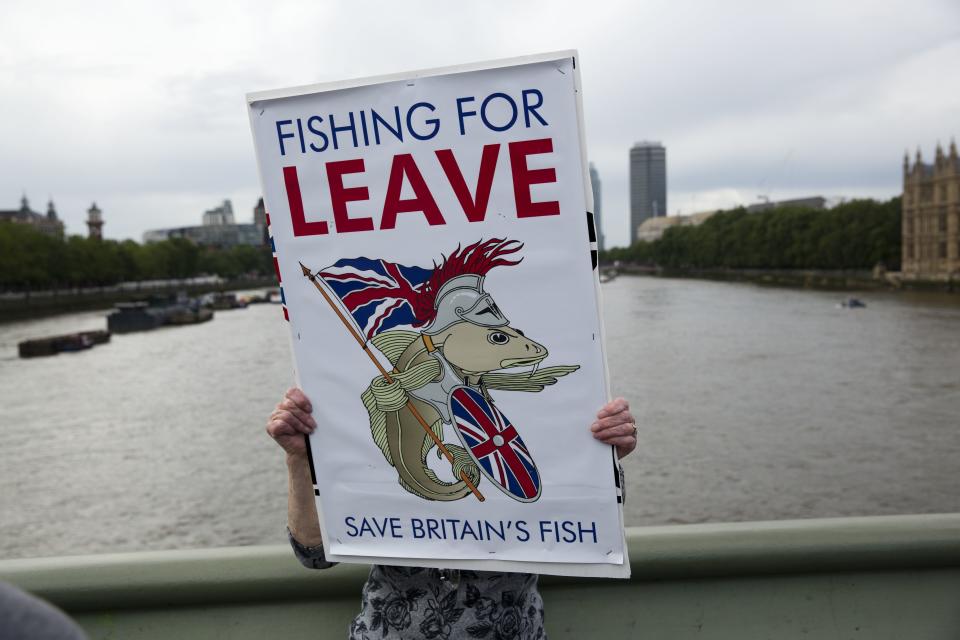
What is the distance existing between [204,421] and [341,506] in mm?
24034

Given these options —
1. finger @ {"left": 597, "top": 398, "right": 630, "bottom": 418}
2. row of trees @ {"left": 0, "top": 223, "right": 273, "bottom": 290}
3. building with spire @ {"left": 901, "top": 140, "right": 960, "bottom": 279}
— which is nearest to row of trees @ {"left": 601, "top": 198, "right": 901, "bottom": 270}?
building with spire @ {"left": 901, "top": 140, "right": 960, "bottom": 279}

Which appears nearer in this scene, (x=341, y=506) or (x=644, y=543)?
(x=341, y=506)

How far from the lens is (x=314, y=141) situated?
170 cm

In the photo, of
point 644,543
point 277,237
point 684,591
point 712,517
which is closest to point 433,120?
point 277,237

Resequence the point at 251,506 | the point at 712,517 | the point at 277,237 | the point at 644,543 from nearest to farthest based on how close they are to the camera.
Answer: the point at 277,237 < the point at 644,543 < the point at 712,517 < the point at 251,506

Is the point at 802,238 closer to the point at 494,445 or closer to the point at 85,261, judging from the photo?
the point at 85,261

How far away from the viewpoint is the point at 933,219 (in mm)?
68125

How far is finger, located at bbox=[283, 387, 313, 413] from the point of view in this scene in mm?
1772

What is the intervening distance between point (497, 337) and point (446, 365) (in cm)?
12

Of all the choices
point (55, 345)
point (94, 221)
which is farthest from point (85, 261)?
point (94, 221)

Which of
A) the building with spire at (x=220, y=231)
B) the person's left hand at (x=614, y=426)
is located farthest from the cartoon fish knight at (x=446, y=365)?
the building with spire at (x=220, y=231)

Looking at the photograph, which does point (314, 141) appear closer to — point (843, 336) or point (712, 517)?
point (712, 517)

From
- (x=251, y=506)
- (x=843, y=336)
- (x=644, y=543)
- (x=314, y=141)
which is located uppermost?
(x=314, y=141)

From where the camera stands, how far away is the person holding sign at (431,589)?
167cm
